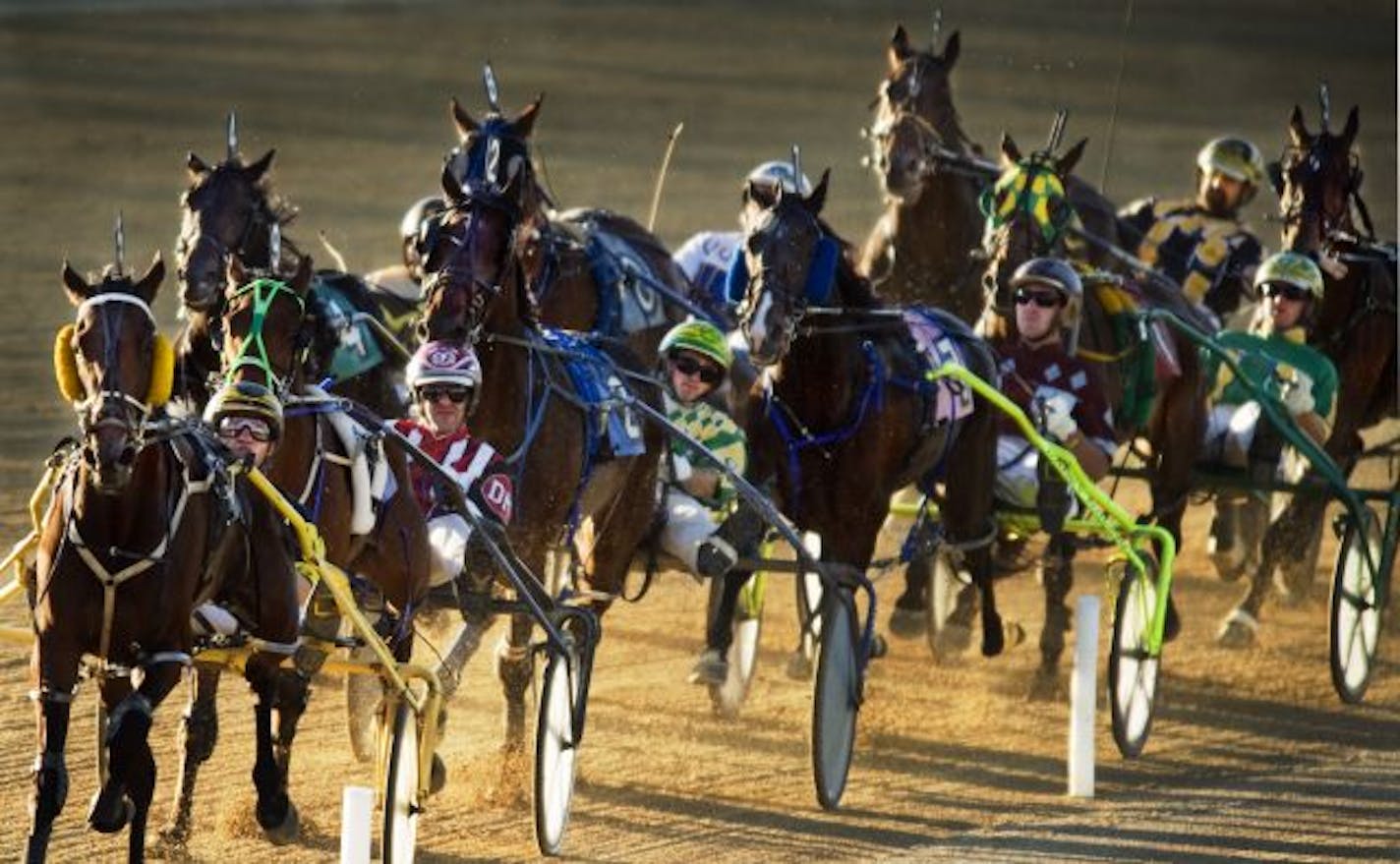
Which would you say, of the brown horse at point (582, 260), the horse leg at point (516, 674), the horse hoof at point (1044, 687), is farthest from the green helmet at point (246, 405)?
the horse hoof at point (1044, 687)

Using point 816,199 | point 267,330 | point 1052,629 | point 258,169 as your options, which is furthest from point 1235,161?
point 267,330

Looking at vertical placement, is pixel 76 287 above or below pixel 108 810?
above

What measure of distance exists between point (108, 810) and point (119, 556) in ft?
1.75

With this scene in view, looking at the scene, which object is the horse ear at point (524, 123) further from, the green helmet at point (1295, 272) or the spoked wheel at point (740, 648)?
the green helmet at point (1295, 272)

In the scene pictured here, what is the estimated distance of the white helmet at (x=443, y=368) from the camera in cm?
823

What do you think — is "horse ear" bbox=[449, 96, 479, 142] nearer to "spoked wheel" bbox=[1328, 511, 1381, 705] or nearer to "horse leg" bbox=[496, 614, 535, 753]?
"horse leg" bbox=[496, 614, 535, 753]

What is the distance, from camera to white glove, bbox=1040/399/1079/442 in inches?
407

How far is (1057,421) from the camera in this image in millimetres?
10352

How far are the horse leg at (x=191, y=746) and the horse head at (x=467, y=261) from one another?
1.16m

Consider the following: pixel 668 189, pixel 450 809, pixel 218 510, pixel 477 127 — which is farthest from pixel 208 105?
pixel 218 510

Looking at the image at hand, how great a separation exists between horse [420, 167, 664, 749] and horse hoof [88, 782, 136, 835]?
1.95m

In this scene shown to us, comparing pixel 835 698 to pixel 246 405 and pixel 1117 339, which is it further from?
pixel 1117 339

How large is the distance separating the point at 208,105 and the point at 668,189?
294 cm

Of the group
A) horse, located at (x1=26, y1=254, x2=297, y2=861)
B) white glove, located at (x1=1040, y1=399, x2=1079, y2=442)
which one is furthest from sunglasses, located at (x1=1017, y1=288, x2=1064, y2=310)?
horse, located at (x1=26, y1=254, x2=297, y2=861)
